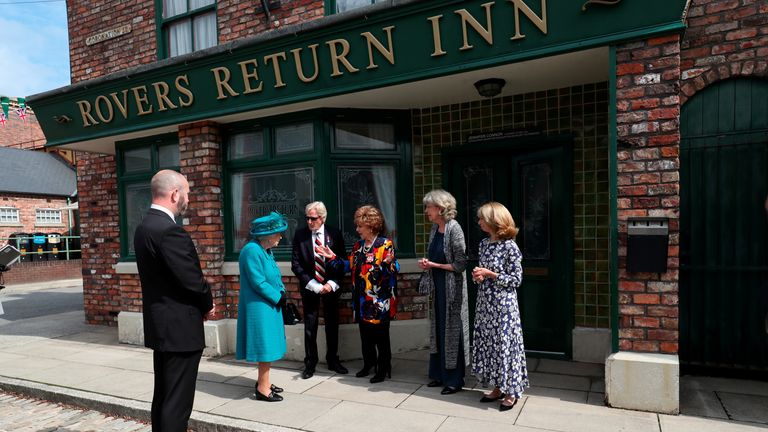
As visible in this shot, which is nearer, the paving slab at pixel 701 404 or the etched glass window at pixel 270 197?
the paving slab at pixel 701 404

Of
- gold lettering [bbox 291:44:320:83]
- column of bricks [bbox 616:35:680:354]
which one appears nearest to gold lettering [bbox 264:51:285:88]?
gold lettering [bbox 291:44:320:83]

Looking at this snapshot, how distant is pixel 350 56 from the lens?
4.88 metres

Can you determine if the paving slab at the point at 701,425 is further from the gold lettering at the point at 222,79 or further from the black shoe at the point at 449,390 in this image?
the gold lettering at the point at 222,79

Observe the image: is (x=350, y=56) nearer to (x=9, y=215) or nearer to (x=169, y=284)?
(x=169, y=284)

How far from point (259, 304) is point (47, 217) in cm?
2510

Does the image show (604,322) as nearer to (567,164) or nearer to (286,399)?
(567,164)

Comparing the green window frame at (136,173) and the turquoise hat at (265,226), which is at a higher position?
the green window frame at (136,173)

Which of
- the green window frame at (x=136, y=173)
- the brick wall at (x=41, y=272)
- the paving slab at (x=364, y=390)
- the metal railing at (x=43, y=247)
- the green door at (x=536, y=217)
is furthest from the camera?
the metal railing at (x=43, y=247)

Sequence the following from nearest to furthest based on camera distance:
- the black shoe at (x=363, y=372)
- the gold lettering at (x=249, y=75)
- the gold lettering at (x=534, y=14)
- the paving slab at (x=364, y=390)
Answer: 1. the gold lettering at (x=534, y=14)
2. the paving slab at (x=364, y=390)
3. the black shoe at (x=363, y=372)
4. the gold lettering at (x=249, y=75)

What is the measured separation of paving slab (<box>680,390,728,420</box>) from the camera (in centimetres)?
366

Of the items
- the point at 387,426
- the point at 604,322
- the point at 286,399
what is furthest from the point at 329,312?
the point at 604,322

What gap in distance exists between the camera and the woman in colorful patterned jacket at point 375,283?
4559mm

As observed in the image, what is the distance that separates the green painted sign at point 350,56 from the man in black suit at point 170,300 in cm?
246

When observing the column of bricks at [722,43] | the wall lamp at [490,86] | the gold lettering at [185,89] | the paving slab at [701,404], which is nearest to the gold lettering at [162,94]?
the gold lettering at [185,89]
